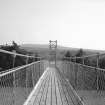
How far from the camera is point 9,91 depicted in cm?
289

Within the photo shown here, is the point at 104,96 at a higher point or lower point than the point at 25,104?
higher

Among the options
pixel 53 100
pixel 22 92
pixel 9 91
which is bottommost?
pixel 53 100

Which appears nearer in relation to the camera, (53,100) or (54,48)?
(53,100)

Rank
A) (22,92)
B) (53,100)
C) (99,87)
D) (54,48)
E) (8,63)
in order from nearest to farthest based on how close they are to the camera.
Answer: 1. (99,87)
2. (22,92)
3. (53,100)
4. (8,63)
5. (54,48)

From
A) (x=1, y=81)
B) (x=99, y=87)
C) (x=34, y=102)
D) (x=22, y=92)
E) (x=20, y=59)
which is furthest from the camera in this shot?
(x=20, y=59)

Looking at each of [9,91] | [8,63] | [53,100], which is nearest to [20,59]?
[8,63]

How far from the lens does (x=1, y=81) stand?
2.24m

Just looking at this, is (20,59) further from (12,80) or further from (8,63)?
(12,80)

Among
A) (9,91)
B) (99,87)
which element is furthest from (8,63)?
(99,87)

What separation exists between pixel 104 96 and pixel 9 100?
4.42 feet

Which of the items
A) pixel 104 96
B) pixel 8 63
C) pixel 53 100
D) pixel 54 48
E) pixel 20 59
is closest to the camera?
pixel 104 96

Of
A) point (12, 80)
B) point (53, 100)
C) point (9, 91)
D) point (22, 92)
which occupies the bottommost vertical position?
point (53, 100)

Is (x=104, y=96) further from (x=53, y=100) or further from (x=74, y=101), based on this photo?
(x=53, y=100)

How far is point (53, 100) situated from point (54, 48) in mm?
28349
